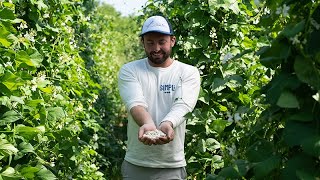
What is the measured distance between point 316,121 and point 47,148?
2009 millimetres

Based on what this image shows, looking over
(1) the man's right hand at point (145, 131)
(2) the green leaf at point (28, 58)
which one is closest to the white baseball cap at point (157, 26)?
→ (1) the man's right hand at point (145, 131)

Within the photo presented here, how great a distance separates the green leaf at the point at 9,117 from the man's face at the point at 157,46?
0.68m

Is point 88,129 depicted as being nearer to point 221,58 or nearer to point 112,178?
point 112,178

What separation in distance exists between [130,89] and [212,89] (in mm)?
656

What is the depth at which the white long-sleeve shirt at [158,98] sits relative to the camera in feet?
7.86

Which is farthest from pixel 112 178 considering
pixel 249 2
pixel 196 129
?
pixel 249 2

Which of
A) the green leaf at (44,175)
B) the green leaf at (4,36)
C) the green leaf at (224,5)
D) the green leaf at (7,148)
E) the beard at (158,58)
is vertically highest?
the green leaf at (224,5)

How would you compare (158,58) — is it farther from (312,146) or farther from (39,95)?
(312,146)

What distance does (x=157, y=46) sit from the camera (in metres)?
2.44

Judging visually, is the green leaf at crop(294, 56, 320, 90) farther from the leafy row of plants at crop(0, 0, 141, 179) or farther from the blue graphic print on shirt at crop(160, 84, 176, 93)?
the leafy row of plants at crop(0, 0, 141, 179)

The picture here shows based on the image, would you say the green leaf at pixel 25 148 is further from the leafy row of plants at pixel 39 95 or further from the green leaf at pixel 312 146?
the green leaf at pixel 312 146

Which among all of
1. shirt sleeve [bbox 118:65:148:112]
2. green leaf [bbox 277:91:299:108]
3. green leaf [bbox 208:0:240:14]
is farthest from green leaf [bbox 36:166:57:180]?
green leaf [bbox 208:0:240:14]

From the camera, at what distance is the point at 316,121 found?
54.9 inches

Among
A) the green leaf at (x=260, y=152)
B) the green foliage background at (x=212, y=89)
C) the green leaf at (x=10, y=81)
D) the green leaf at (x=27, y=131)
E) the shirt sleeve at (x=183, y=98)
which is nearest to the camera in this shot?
the green foliage background at (x=212, y=89)
